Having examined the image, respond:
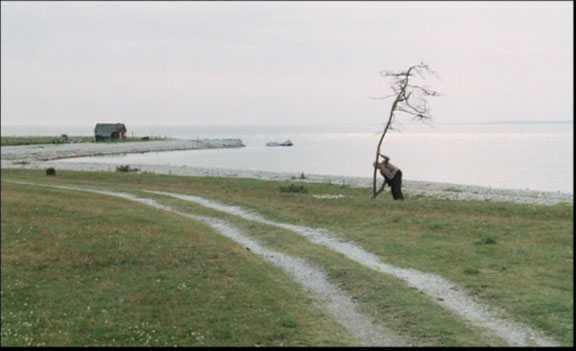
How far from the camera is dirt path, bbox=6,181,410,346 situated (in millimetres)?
12688

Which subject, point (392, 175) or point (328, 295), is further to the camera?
point (392, 175)

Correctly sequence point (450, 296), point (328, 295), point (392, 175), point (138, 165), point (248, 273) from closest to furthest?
point (450, 296) < point (328, 295) < point (248, 273) < point (392, 175) < point (138, 165)

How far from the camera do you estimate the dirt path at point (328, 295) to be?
12.7m

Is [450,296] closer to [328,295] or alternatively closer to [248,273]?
[328,295]

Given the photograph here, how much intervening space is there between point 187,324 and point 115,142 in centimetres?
16030

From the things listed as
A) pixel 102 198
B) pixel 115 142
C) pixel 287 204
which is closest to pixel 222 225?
pixel 287 204

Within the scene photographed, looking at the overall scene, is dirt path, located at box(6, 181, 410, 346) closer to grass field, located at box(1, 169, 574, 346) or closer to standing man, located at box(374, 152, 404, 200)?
grass field, located at box(1, 169, 574, 346)

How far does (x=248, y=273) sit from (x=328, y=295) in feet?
9.99

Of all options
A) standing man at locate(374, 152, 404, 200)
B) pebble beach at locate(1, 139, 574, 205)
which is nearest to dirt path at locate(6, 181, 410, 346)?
standing man at locate(374, 152, 404, 200)

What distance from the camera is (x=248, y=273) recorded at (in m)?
18.2

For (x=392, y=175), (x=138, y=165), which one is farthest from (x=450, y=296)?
(x=138, y=165)

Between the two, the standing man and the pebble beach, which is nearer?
the standing man

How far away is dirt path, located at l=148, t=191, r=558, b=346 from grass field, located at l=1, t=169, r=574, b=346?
1.18 ft

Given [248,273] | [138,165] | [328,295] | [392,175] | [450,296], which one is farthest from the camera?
[138,165]
